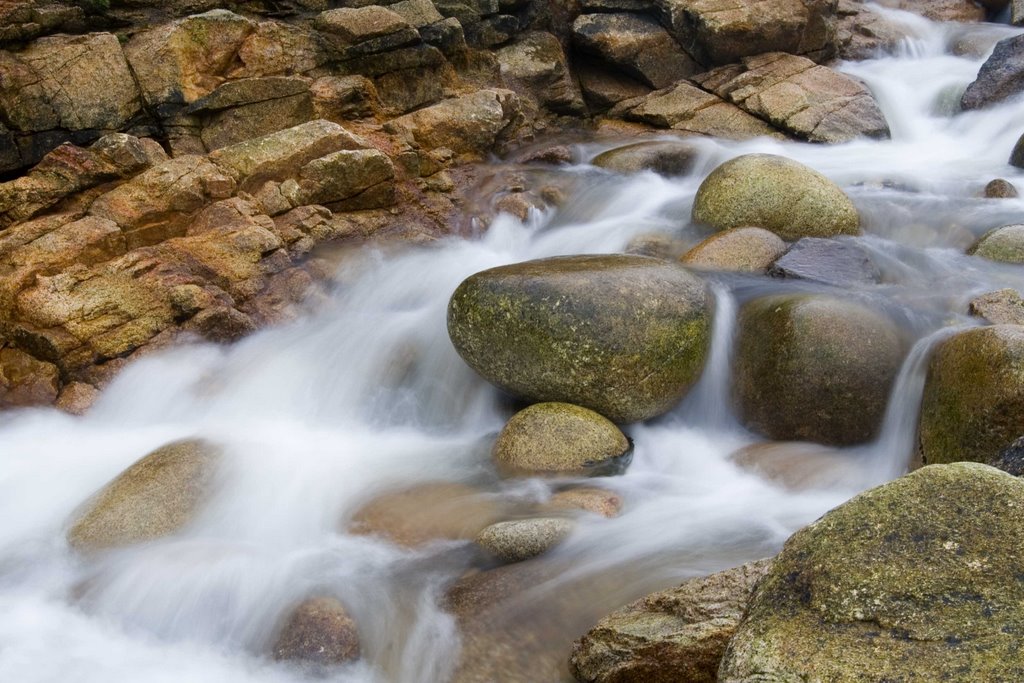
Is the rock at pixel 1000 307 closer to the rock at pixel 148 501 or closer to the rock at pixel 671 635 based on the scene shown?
the rock at pixel 671 635

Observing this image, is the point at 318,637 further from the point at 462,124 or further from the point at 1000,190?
the point at 1000,190

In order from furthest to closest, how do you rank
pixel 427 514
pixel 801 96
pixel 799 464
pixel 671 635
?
pixel 801 96, pixel 799 464, pixel 427 514, pixel 671 635

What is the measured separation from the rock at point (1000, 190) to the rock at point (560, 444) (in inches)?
247

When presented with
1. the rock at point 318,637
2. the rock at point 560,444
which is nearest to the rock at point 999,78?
the rock at point 560,444

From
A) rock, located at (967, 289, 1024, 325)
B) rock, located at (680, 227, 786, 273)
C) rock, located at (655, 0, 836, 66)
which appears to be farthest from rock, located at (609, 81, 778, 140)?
rock, located at (967, 289, 1024, 325)

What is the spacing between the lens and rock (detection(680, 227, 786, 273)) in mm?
7797

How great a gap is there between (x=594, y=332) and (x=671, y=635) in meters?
2.91

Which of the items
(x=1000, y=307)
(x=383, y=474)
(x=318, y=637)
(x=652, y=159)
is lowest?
(x=383, y=474)

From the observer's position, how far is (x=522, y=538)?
4902mm

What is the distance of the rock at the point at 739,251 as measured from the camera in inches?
307

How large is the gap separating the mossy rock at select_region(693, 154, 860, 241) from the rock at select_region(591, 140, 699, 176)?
231 cm

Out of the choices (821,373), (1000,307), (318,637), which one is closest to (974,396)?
(821,373)

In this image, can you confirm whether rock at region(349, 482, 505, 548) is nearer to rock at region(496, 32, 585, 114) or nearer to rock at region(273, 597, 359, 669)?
rock at region(273, 597, 359, 669)

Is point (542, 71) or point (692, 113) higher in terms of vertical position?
point (542, 71)
